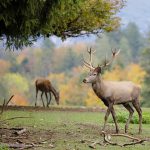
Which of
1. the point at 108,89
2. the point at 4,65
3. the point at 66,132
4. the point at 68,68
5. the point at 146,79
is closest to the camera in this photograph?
the point at 108,89

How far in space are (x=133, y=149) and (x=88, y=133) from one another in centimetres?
323

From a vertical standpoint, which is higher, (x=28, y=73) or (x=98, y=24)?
(x=28, y=73)

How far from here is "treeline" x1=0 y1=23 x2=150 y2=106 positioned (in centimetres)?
8338

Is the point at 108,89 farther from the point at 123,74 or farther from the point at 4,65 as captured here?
the point at 4,65

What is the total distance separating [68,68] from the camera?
14162cm

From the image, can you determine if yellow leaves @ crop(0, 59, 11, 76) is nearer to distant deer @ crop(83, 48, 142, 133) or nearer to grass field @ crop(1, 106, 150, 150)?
grass field @ crop(1, 106, 150, 150)

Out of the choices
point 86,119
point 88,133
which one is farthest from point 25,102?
point 88,133

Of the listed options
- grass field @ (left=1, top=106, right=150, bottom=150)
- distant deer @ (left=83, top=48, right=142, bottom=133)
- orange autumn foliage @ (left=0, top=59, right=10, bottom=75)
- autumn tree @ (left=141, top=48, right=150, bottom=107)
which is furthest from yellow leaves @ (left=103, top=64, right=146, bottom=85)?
distant deer @ (left=83, top=48, right=142, bottom=133)

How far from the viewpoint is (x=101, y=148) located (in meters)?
15.3

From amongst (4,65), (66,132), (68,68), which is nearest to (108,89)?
(66,132)

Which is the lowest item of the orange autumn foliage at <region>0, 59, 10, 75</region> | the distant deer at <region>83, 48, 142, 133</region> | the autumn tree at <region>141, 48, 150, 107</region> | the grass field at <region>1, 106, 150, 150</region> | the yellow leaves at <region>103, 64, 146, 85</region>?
the grass field at <region>1, 106, 150, 150</region>

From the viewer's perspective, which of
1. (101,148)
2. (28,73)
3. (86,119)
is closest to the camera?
(101,148)

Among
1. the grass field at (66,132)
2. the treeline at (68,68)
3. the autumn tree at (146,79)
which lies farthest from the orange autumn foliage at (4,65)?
the grass field at (66,132)

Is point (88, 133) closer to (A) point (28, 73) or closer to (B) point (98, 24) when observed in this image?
(B) point (98, 24)
